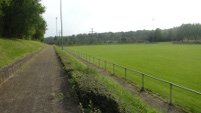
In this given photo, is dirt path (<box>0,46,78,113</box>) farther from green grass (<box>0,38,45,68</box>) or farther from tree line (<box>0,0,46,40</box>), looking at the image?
tree line (<box>0,0,46,40</box>)

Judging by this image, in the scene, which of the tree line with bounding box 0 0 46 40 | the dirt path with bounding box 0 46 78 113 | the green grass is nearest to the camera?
the dirt path with bounding box 0 46 78 113

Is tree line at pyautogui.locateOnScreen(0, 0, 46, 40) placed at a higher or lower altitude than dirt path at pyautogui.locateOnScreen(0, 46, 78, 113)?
higher

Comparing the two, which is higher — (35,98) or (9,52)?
(9,52)

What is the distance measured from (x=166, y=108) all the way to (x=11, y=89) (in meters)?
7.11

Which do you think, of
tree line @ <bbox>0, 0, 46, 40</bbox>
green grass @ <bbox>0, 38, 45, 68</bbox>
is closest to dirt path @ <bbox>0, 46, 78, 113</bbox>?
green grass @ <bbox>0, 38, 45, 68</bbox>

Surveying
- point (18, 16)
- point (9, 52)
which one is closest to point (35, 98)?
point (9, 52)

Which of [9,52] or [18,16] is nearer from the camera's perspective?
[9,52]

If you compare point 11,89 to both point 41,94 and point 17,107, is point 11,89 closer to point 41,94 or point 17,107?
point 41,94

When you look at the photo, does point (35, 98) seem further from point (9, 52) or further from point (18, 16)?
point (18, 16)

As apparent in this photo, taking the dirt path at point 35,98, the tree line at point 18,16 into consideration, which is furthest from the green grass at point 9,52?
the tree line at point 18,16

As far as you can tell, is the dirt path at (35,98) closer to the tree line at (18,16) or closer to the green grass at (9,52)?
the green grass at (9,52)

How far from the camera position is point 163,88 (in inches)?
538

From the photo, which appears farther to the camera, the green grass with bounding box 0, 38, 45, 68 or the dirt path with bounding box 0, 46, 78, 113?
the green grass with bounding box 0, 38, 45, 68

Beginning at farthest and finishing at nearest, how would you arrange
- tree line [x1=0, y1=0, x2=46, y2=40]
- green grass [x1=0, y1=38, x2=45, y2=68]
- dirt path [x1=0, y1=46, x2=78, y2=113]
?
tree line [x1=0, y1=0, x2=46, y2=40] < green grass [x1=0, y1=38, x2=45, y2=68] < dirt path [x1=0, y1=46, x2=78, y2=113]
